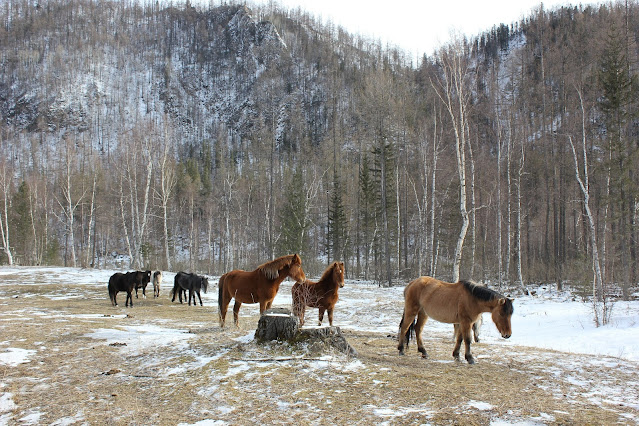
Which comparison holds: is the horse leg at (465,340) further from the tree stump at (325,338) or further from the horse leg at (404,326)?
the tree stump at (325,338)

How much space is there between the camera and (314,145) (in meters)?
81.5

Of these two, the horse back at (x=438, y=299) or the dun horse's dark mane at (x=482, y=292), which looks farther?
the horse back at (x=438, y=299)

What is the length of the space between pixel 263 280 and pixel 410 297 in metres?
3.28

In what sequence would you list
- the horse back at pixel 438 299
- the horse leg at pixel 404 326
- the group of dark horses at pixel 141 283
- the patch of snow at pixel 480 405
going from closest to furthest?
the patch of snow at pixel 480 405, the horse back at pixel 438 299, the horse leg at pixel 404 326, the group of dark horses at pixel 141 283

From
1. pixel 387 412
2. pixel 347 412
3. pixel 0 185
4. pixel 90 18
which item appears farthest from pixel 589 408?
pixel 90 18

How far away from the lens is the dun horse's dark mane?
20.5 ft

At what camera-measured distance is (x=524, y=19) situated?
259ft

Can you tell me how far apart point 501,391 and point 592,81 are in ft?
81.8

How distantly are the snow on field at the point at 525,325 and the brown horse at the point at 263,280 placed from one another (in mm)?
1497

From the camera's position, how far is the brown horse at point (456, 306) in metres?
6.20

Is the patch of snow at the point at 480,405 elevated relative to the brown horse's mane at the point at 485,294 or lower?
lower

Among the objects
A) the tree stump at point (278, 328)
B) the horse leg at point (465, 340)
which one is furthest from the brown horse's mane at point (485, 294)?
the tree stump at point (278, 328)

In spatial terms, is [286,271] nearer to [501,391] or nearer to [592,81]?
[501,391]

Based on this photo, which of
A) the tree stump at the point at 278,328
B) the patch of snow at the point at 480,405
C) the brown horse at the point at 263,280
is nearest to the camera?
the patch of snow at the point at 480,405
